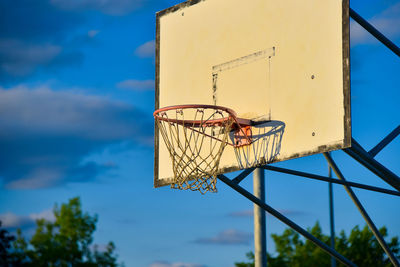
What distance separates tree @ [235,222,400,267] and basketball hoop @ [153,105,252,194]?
24391 millimetres

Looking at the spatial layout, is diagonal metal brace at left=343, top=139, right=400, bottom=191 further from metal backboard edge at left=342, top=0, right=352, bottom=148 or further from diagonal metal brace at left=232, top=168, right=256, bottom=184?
diagonal metal brace at left=232, top=168, right=256, bottom=184

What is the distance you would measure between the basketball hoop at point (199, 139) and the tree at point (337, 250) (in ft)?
80.0

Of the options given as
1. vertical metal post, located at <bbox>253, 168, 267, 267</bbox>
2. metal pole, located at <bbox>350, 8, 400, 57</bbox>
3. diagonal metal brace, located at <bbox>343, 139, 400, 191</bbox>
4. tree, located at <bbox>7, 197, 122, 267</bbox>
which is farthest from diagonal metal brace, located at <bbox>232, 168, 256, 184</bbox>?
tree, located at <bbox>7, 197, 122, 267</bbox>

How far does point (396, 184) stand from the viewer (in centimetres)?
905

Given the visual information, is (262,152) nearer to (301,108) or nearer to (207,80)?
(301,108)

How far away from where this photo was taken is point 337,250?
33406 millimetres

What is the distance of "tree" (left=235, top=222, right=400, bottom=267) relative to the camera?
32969 millimetres

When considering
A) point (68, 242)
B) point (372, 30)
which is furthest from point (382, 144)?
point (68, 242)

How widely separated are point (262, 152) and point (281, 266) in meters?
25.6

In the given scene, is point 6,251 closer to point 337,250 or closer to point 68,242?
point 68,242

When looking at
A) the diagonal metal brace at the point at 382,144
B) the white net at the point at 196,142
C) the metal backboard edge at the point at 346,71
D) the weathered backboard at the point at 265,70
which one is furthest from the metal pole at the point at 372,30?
the white net at the point at 196,142

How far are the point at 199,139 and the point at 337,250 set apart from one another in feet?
83.1

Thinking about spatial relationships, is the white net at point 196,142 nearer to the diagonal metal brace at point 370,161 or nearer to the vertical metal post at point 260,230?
the vertical metal post at point 260,230

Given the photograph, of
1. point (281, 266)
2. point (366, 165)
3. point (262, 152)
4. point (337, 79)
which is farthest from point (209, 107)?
point (281, 266)
